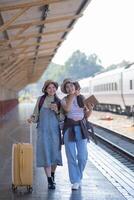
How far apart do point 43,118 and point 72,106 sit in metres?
0.50

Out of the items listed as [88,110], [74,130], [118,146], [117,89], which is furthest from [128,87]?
[74,130]

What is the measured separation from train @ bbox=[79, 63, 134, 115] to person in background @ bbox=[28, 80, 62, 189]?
23074mm

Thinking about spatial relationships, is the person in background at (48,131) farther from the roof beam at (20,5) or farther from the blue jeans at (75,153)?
the roof beam at (20,5)

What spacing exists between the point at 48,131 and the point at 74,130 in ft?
1.36

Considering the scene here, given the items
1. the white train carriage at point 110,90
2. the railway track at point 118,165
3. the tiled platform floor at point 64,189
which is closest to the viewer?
the tiled platform floor at point 64,189

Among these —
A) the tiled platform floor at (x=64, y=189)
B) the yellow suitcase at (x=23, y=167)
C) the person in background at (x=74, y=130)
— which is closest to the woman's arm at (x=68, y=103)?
the person in background at (x=74, y=130)

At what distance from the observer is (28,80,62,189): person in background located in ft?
29.0

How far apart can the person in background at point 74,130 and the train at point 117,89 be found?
23.1 meters

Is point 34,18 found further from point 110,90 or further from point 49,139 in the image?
point 110,90

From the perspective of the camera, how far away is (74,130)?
8758 mm

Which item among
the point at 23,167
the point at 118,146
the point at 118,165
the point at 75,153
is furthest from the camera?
the point at 118,146

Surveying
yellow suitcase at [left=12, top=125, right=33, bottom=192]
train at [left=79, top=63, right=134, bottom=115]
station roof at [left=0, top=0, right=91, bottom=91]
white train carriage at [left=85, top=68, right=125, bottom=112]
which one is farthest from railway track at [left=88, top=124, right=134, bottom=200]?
white train carriage at [left=85, top=68, right=125, bottom=112]

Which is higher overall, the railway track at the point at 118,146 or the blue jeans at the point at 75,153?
the blue jeans at the point at 75,153

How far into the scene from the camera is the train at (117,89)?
33.3m
